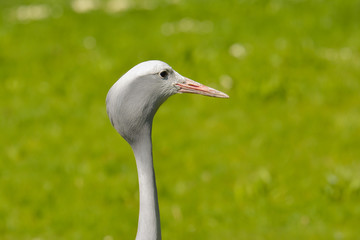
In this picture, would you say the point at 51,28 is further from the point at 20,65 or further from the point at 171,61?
the point at 171,61

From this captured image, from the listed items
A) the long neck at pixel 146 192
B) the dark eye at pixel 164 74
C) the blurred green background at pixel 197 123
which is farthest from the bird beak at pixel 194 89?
the blurred green background at pixel 197 123

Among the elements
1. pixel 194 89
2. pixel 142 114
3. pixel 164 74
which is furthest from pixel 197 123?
pixel 142 114

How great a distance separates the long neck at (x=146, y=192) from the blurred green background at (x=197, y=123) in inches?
99.2

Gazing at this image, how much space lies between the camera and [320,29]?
28.9 feet

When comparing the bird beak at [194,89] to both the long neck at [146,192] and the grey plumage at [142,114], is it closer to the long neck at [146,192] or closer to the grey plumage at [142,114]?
the grey plumage at [142,114]

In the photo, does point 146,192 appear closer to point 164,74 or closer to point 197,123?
point 164,74

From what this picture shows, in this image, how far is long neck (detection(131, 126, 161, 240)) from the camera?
283cm

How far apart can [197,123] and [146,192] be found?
170 inches

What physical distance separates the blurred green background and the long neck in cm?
252

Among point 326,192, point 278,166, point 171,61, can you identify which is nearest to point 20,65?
point 171,61

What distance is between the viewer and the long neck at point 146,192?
2.83 metres

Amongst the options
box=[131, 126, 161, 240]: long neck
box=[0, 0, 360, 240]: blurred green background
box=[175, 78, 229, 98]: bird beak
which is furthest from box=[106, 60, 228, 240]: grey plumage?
box=[0, 0, 360, 240]: blurred green background

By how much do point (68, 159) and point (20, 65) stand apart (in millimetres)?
2828

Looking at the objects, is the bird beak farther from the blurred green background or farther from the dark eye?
the blurred green background
